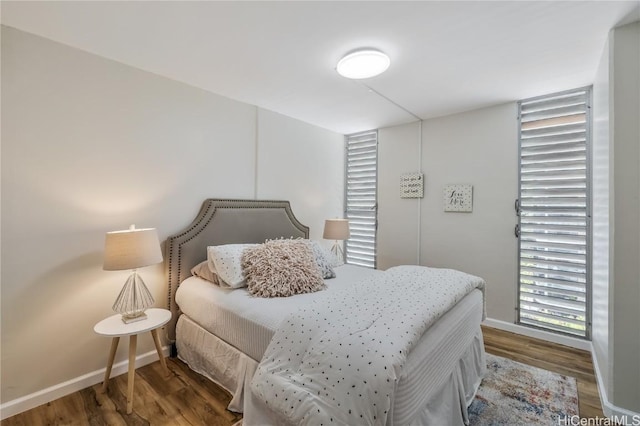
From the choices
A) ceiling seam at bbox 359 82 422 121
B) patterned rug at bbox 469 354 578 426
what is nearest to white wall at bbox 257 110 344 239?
ceiling seam at bbox 359 82 422 121

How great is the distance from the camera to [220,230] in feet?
9.16

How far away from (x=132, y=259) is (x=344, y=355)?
1.56 m

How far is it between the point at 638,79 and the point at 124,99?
11.6ft

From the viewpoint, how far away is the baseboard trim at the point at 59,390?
1.78 m

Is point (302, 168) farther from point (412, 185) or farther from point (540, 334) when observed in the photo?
point (540, 334)

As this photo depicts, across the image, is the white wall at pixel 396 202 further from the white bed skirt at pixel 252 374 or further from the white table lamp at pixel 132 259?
the white table lamp at pixel 132 259

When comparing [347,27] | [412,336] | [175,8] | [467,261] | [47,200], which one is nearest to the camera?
[412,336]

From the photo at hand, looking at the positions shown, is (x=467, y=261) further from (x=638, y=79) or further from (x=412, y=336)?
(x=412, y=336)

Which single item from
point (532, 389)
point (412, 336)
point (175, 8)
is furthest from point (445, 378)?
point (175, 8)

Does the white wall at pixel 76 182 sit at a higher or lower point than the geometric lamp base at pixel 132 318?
higher

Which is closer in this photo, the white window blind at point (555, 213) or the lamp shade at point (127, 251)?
the lamp shade at point (127, 251)

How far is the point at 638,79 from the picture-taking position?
5.48 feet

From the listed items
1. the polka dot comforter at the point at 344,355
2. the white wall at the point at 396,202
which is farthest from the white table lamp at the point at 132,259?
the white wall at the point at 396,202

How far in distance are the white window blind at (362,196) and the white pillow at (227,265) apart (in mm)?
2334
